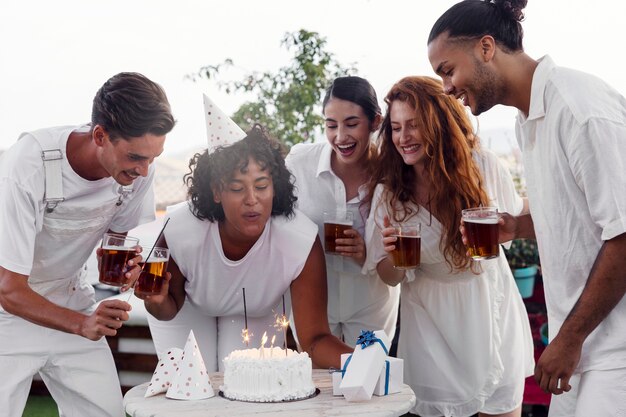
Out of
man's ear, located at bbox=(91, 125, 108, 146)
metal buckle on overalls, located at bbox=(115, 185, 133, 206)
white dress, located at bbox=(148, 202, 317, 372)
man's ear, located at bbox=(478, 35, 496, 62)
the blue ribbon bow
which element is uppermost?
man's ear, located at bbox=(478, 35, 496, 62)

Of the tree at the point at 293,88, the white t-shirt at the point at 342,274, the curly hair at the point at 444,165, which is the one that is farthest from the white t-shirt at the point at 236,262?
the tree at the point at 293,88

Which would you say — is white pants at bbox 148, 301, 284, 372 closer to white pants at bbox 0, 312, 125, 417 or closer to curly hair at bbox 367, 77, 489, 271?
white pants at bbox 0, 312, 125, 417

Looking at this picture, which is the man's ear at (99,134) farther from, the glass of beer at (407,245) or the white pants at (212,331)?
the glass of beer at (407,245)

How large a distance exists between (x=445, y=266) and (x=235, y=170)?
0.99 metres

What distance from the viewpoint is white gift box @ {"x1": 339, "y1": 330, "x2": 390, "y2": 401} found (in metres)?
2.70

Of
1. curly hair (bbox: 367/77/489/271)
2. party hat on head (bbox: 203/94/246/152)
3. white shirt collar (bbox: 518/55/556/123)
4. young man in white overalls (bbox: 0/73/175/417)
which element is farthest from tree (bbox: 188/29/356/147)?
white shirt collar (bbox: 518/55/556/123)

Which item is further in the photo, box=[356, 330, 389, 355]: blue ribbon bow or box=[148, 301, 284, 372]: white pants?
box=[148, 301, 284, 372]: white pants

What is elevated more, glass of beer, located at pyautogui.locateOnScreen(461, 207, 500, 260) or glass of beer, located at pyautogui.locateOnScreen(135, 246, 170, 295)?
glass of beer, located at pyautogui.locateOnScreen(461, 207, 500, 260)

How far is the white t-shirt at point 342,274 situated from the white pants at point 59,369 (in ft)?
3.65

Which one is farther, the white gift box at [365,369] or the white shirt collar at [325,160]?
the white shirt collar at [325,160]

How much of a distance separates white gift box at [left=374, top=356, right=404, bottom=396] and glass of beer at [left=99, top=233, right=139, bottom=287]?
0.99 meters

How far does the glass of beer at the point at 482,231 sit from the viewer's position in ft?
9.45

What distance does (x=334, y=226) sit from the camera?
3.62m

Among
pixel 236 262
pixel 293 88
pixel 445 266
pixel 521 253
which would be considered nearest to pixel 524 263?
pixel 521 253
